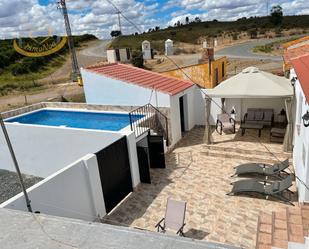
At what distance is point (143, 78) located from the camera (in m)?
16.4

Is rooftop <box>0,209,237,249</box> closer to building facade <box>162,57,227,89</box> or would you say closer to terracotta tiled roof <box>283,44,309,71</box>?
terracotta tiled roof <box>283,44,309,71</box>

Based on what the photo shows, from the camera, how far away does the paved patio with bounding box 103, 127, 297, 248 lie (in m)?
8.16

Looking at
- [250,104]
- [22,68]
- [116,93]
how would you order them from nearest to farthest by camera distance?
[250,104] < [116,93] < [22,68]

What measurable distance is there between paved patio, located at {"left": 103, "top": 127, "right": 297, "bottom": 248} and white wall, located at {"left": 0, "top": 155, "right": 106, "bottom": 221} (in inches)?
35.6

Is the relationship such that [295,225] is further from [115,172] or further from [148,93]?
[148,93]

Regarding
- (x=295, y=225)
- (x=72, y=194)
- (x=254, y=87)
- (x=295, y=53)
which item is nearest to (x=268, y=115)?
(x=254, y=87)

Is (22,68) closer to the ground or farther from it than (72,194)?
closer to the ground

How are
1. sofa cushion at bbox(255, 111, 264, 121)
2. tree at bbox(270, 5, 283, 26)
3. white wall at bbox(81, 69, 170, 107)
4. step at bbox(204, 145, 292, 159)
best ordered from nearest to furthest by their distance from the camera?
step at bbox(204, 145, 292, 159), white wall at bbox(81, 69, 170, 107), sofa cushion at bbox(255, 111, 264, 121), tree at bbox(270, 5, 283, 26)

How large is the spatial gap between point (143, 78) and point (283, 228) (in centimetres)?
1164

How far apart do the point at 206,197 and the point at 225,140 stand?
5245 mm

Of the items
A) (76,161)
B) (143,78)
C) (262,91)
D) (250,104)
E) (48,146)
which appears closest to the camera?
(76,161)

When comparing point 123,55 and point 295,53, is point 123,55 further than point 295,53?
Yes

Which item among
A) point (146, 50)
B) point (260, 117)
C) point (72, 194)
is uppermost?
point (146, 50)

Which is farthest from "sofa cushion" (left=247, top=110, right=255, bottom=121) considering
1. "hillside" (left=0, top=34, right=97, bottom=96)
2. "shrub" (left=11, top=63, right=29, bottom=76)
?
"shrub" (left=11, top=63, right=29, bottom=76)
